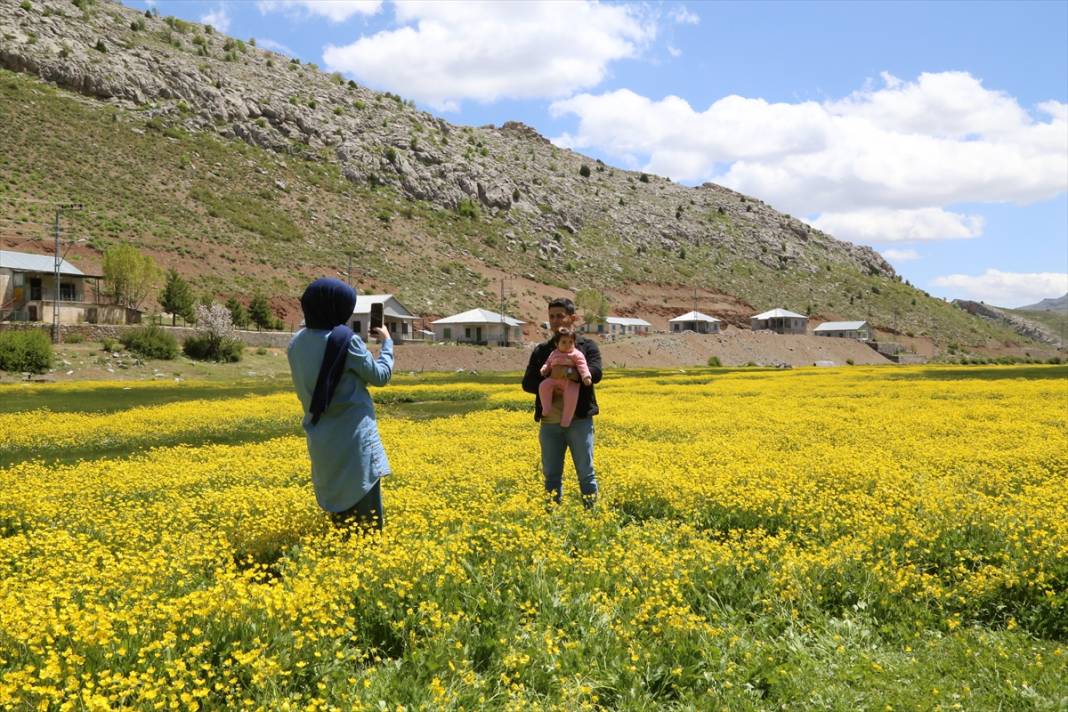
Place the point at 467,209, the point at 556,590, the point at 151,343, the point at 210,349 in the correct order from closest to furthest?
the point at 556,590
the point at 151,343
the point at 210,349
the point at 467,209

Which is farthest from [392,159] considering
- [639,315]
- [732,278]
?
[732,278]

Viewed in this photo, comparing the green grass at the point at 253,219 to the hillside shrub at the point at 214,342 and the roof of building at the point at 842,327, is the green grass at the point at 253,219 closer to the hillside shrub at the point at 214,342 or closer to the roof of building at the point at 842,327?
the roof of building at the point at 842,327

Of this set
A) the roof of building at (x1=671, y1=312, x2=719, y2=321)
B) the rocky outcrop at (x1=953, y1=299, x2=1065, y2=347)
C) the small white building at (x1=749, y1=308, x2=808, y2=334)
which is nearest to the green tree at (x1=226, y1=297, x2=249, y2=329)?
the roof of building at (x1=671, y1=312, x2=719, y2=321)

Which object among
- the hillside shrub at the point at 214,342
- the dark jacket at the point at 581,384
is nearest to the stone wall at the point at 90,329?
the hillside shrub at the point at 214,342

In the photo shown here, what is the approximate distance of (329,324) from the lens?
6434mm

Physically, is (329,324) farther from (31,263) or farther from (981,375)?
(31,263)

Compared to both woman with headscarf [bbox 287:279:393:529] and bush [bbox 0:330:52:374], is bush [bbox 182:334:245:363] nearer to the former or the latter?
bush [bbox 0:330:52:374]

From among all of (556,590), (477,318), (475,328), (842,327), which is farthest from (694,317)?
(556,590)

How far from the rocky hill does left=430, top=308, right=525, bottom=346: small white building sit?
27.1 feet

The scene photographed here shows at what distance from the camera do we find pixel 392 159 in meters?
113

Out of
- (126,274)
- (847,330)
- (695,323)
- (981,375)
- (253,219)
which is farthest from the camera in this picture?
(695,323)

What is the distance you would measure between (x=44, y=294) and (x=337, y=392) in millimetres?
60246

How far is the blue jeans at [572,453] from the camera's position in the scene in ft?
27.0

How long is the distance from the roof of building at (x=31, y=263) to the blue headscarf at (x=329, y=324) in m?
58.6
